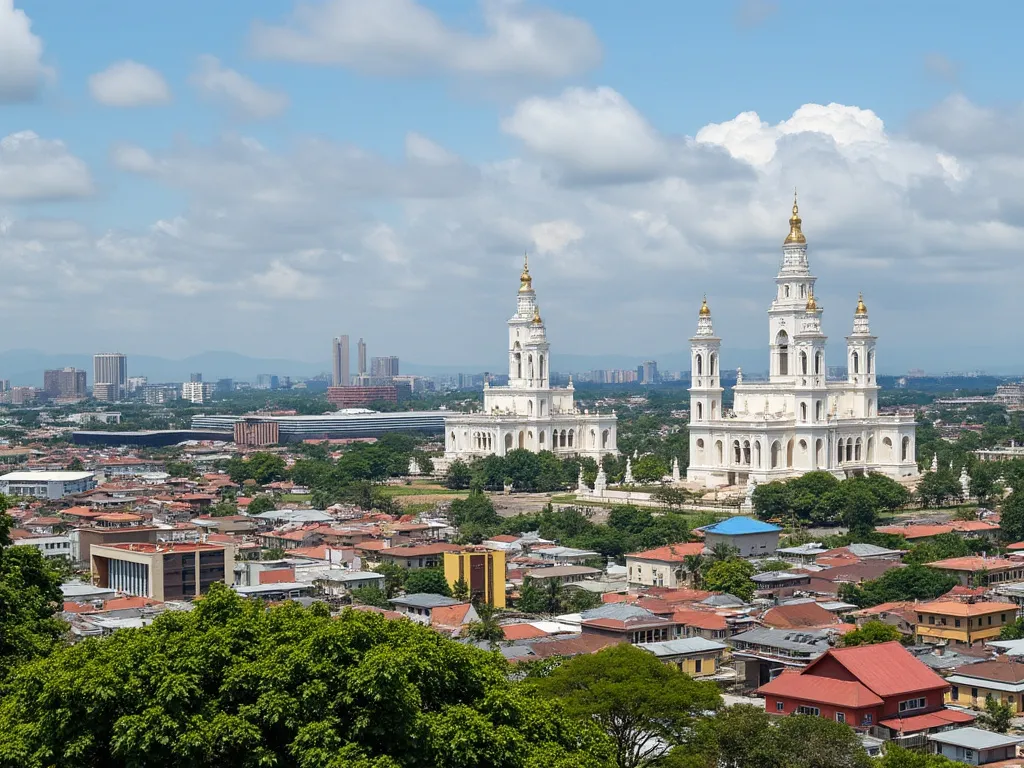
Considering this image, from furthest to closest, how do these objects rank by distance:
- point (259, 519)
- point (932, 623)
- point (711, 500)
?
1. point (711, 500)
2. point (259, 519)
3. point (932, 623)

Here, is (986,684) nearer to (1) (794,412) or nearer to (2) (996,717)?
(2) (996,717)

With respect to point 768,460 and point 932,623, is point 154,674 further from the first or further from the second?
point 768,460

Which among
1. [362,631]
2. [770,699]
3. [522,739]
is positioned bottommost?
[770,699]

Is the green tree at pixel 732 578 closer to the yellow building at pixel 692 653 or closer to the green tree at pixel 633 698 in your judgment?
the yellow building at pixel 692 653

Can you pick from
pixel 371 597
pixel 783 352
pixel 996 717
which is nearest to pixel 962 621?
pixel 996 717

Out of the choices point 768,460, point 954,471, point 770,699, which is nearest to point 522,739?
point 770,699

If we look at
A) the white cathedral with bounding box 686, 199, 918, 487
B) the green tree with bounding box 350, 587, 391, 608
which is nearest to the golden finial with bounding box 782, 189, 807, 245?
the white cathedral with bounding box 686, 199, 918, 487

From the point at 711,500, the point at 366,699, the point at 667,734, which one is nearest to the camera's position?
the point at 366,699
